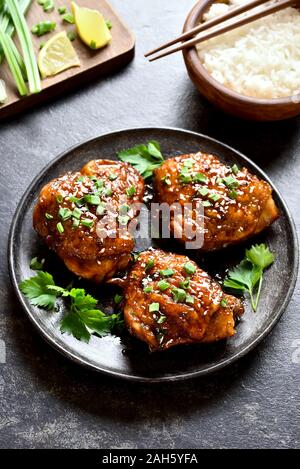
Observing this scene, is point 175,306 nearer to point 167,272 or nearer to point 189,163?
point 167,272

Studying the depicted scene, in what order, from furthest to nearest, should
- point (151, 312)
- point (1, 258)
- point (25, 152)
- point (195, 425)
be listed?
1. point (25, 152)
2. point (1, 258)
3. point (195, 425)
4. point (151, 312)

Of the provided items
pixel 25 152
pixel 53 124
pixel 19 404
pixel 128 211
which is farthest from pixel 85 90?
pixel 19 404

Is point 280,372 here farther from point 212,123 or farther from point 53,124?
point 53,124

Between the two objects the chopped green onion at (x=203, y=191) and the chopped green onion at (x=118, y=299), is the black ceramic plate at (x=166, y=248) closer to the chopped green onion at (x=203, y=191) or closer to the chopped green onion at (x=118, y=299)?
the chopped green onion at (x=118, y=299)

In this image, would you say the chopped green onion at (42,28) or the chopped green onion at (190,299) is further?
the chopped green onion at (42,28)

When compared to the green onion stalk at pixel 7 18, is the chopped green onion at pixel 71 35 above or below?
below

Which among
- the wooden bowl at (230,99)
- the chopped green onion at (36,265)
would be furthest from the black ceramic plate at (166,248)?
the wooden bowl at (230,99)

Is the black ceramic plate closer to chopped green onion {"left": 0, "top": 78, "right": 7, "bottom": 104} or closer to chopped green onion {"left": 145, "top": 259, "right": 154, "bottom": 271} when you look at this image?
chopped green onion {"left": 145, "top": 259, "right": 154, "bottom": 271}
